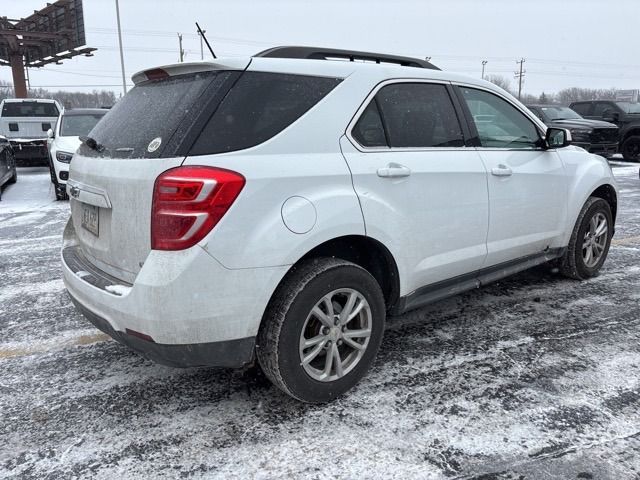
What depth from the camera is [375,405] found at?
8.75 feet

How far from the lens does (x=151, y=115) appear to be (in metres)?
2.58

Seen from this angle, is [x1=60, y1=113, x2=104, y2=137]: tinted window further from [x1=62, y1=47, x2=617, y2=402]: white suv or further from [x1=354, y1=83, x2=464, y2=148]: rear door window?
[x1=354, y1=83, x2=464, y2=148]: rear door window

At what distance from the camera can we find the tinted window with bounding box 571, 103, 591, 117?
1695 cm

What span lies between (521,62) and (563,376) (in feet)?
315

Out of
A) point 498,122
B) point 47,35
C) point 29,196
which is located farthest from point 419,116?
point 47,35

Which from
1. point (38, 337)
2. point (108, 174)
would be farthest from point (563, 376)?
point (38, 337)

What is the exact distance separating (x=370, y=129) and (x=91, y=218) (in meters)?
1.58

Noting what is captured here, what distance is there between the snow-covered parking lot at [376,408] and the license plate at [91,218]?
893 millimetres

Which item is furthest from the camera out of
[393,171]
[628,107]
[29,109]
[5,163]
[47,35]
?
[47,35]

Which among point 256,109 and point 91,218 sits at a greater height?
point 256,109

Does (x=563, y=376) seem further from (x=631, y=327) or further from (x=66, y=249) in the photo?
(x=66, y=249)

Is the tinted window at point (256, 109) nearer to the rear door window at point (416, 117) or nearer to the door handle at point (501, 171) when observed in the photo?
the rear door window at point (416, 117)

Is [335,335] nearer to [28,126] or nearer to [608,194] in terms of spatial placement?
[608,194]

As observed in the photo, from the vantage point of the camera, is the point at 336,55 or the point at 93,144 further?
the point at 336,55
